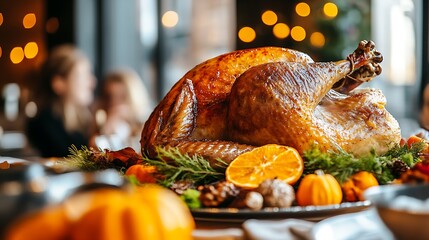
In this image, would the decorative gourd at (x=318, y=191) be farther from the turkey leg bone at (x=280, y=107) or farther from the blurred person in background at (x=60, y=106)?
the blurred person in background at (x=60, y=106)

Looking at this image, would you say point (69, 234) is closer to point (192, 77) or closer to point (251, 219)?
point (251, 219)

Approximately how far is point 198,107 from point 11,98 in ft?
24.3

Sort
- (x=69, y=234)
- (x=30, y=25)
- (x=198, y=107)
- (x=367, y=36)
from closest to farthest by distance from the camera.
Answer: (x=69, y=234) < (x=198, y=107) < (x=367, y=36) < (x=30, y=25)

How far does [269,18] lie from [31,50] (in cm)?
367

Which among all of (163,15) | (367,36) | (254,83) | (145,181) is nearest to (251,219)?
(145,181)

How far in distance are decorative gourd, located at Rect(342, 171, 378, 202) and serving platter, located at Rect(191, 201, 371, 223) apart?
0.39ft

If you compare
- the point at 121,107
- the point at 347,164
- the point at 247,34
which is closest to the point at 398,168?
the point at 347,164

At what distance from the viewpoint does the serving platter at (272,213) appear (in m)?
1.21

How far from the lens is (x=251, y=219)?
3.98 feet

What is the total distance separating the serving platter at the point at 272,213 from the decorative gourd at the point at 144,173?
29 cm

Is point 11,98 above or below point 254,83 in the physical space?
below

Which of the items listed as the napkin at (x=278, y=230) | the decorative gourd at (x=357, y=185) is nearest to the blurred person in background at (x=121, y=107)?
the decorative gourd at (x=357, y=185)

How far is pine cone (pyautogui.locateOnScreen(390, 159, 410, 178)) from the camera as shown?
59.8 inches

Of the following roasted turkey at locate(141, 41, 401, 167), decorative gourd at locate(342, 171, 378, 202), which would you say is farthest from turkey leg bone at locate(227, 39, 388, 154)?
decorative gourd at locate(342, 171, 378, 202)
